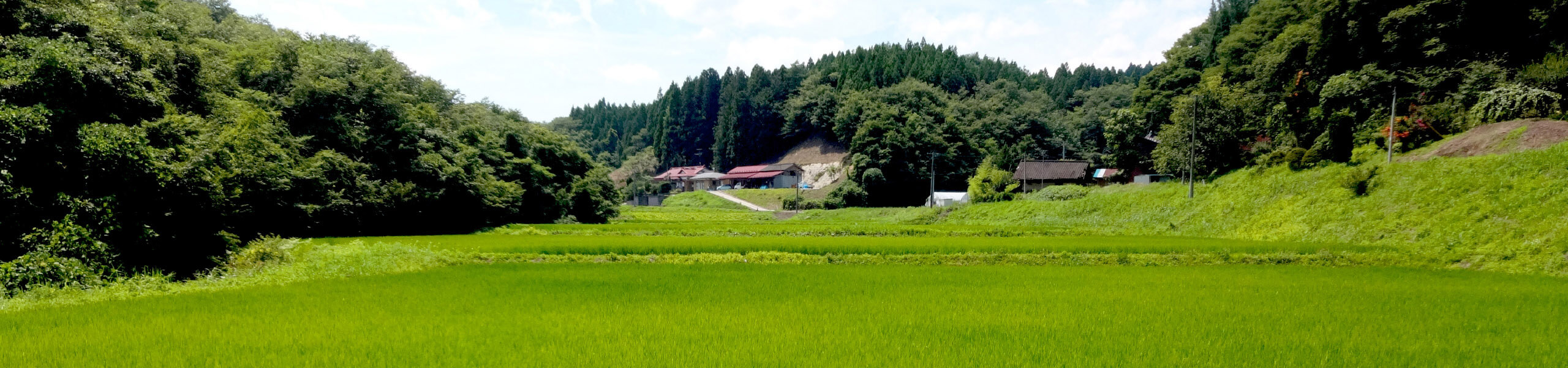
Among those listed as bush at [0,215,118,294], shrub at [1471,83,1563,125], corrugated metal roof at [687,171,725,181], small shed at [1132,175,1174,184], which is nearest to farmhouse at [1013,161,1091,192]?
small shed at [1132,175,1174,184]

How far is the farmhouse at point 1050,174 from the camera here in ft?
186

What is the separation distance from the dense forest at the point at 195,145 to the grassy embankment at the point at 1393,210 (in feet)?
82.4

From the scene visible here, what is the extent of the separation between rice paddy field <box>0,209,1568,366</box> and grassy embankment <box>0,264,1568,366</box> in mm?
39

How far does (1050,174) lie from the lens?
188ft

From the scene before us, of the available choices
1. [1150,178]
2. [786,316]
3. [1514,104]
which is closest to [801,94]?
[1150,178]

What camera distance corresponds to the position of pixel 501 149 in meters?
39.5

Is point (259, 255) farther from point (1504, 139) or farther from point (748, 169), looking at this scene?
point (748, 169)

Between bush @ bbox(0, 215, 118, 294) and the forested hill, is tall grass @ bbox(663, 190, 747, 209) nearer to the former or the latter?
the forested hill

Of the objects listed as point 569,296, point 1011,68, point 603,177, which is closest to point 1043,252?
point 569,296

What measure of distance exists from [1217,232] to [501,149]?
35671 millimetres

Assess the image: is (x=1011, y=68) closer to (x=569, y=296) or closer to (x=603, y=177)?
(x=603, y=177)

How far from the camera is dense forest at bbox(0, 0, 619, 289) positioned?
10.7 meters

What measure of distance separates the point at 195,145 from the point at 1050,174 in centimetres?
5562

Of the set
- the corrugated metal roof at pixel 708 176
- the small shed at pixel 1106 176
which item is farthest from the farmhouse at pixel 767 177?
the small shed at pixel 1106 176
